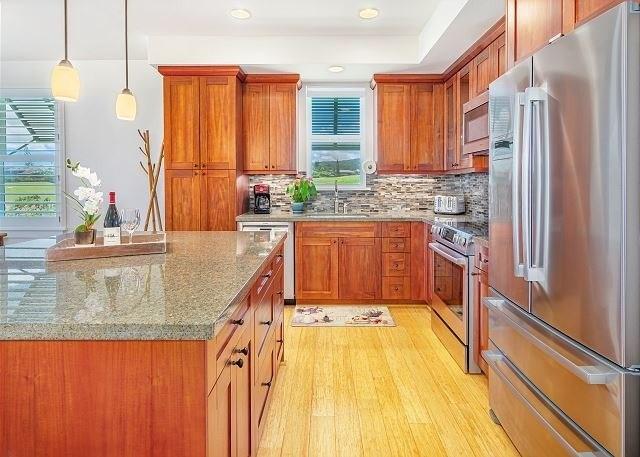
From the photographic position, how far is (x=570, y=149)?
157cm

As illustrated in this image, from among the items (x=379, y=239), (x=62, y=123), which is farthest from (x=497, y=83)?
(x=62, y=123)

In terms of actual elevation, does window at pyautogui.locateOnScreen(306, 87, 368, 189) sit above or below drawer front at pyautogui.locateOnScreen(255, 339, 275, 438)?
above

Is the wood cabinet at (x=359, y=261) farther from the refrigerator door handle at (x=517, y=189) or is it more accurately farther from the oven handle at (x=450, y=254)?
the refrigerator door handle at (x=517, y=189)

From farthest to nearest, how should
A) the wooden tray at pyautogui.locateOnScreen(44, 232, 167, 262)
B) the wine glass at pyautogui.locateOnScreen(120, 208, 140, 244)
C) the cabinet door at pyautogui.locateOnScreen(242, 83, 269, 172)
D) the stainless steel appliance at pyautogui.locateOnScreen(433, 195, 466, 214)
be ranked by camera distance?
1. the cabinet door at pyautogui.locateOnScreen(242, 83, 269, 172)
2. the stainless steel appliance at pyautogui.locateOnScreen(433, 195, 466, 214)
3. the wine glass at pyautogui.locateOnScreen(120, 208, 140, 244)
4. the wooden tray at pyautogui.locateOnScreen(44, 232, 167, 262)

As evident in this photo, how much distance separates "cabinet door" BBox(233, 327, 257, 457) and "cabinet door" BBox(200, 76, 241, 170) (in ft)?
10.5

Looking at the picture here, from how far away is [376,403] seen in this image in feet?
8.71

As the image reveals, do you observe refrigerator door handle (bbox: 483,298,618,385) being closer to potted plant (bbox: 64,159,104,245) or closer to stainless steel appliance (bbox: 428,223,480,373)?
stainless steel appliance (bbox: 428,223,480,373)

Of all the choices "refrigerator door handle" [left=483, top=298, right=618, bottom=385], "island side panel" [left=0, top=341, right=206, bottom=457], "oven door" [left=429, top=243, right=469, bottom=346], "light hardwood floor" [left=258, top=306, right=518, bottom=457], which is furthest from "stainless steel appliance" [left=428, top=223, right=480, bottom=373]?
"island side panel" [left=0, top=341, right=206, bottom=457]

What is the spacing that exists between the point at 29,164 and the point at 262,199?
2.76m

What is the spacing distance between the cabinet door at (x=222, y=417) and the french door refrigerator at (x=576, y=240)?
107cm

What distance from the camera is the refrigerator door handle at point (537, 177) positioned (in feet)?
5.62

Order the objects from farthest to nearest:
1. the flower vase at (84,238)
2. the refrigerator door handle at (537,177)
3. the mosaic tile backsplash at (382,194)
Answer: the mosaic tile backsplash at (382,194) < the flower vase at (84,238) < the refrigerator door handle at (537,177)

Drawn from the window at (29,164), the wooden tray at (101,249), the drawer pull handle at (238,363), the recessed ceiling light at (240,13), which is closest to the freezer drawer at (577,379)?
the drawer pull handle at (238,363)

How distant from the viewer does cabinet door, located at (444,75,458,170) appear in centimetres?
475
